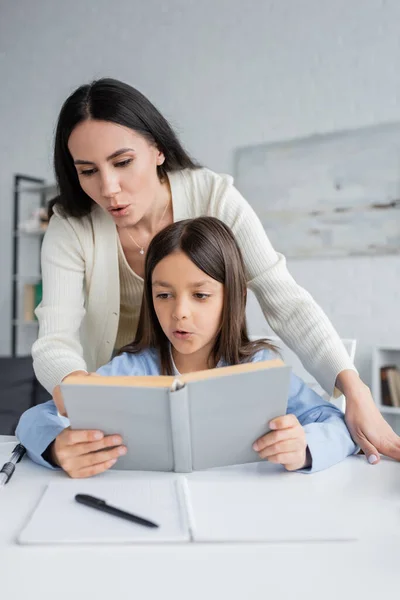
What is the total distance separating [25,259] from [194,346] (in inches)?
146

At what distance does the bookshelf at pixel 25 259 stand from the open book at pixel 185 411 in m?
3.63

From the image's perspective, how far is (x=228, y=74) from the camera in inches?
144

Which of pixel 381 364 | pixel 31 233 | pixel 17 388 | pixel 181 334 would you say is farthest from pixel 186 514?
pixel 31 233

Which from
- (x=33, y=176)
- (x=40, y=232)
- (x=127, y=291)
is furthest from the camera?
(x=33, y=176)

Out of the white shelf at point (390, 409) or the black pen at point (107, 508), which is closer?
the black pen at point (107, 508)

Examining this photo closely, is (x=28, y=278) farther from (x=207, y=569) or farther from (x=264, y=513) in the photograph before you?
(x=207, y=569)

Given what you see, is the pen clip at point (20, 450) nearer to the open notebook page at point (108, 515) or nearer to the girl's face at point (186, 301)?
the open notebook page at point (108, 515)

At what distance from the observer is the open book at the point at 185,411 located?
784 millimetres

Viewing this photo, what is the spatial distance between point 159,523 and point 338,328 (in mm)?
2742

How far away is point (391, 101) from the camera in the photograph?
310 centimetres

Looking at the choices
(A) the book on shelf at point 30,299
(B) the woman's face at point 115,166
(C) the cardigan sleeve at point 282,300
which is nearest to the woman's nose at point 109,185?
(B) the woman's face at point 115,166

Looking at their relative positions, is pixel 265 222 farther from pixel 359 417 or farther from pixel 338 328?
pixel 359 417

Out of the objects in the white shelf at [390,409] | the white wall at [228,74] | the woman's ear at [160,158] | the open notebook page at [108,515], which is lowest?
the white shelf at [390,409]

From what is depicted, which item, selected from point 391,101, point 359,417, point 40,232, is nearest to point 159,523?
point 359,417
